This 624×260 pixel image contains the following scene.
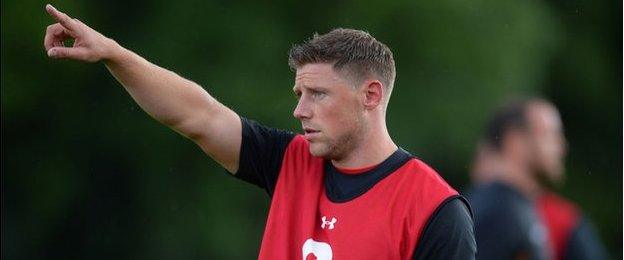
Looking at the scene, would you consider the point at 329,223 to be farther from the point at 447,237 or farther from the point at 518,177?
the point at 518,177

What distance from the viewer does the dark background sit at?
388 inches

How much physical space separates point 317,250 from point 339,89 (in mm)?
449

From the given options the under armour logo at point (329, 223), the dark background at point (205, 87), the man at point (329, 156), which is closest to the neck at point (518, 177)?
the man at point (329, 156)

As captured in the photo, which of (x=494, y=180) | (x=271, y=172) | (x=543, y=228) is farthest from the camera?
(x=543, y=228)

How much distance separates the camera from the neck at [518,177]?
5.64 m

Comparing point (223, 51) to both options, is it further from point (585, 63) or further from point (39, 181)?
point (585, 63)

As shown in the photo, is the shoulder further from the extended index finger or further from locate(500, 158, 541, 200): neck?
locate(500, 158, 541, 200): neck

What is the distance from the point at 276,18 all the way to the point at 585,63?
117 inches

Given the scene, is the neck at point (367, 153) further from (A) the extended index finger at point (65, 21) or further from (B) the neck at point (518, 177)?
(B) the neck at point (518, 177)

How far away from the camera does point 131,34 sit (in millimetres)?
9875

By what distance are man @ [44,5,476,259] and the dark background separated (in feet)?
17.7

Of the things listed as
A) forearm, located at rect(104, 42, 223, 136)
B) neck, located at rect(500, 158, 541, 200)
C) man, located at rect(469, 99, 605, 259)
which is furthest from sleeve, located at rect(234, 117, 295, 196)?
neck, located at rect(500, 158, 541, 200)

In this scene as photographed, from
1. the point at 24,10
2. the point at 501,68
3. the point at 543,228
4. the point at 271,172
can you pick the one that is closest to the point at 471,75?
the point at 501,68

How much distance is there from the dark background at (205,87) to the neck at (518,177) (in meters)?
3.72
